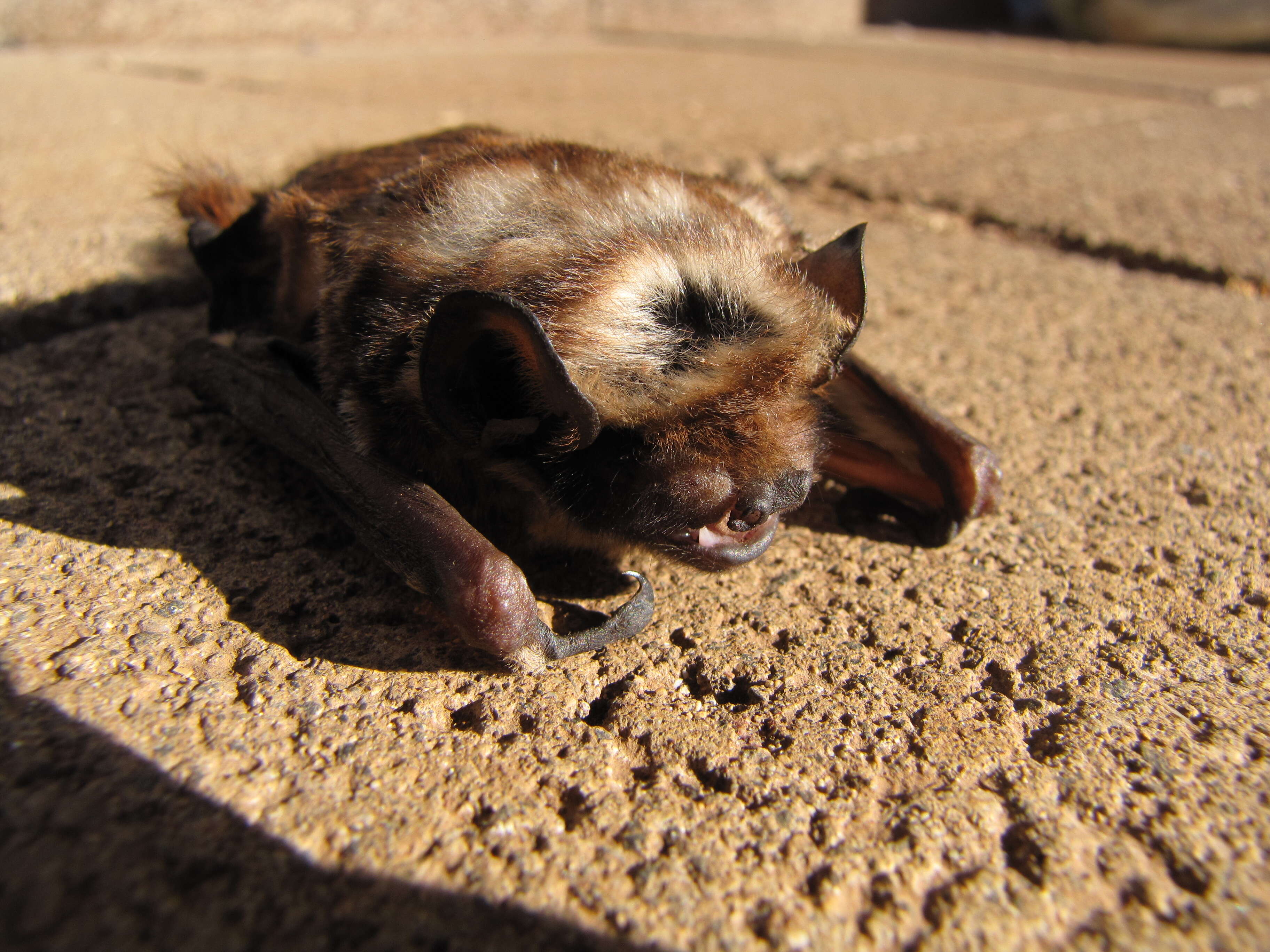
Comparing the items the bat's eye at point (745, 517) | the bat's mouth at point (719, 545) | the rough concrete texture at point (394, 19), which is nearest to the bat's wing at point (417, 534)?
the bat's mouth at point (719, 545)

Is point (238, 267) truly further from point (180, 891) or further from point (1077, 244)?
point (1077, 244)

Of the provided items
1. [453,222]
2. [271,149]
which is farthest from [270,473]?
[271,149]

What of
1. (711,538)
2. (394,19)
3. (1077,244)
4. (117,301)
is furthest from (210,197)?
(394,19)

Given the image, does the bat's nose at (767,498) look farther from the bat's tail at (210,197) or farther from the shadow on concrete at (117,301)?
the shadow on concrete at (117,301)

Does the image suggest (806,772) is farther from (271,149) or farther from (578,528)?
(271,149)

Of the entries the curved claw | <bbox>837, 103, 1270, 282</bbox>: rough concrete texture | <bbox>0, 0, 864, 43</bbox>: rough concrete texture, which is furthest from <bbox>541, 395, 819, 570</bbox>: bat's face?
<bbox>0, 0, 864, 43</bbox>: rough concrete texture

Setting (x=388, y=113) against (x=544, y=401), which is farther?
(x=388, y=113)

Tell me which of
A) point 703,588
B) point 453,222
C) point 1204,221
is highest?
point 453,222
